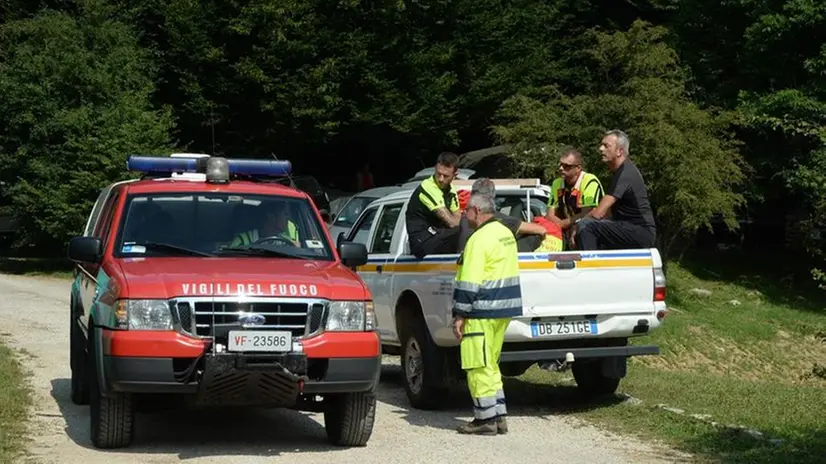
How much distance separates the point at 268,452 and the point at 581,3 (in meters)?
30.0

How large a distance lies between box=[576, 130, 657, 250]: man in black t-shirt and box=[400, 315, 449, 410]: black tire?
5.42 ft

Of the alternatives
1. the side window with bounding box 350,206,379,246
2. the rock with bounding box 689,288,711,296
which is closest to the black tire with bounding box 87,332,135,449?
the side window with bounding box 350,206,379,246

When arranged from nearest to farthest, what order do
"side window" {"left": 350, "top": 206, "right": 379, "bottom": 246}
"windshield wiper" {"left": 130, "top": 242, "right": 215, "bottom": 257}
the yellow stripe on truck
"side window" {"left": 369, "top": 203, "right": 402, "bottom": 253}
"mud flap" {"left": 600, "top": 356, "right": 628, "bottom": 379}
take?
"windshield wiper" {"left": 130, "top": 242, "right": 215, "bottom": 257}
the yellow stripe on truck
"mud flap" {"left": 600, "top": 356, "right": 628, "bottom": 379}
"side window" {"left": 369, "top": 203, "right": 402, "bottom": 253}
"side window" {"left": 350, "top": 206, "right": 379, "bottom": 246}

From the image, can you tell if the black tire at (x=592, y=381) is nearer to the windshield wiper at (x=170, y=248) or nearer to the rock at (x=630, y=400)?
the rock at (x=630, y=400)

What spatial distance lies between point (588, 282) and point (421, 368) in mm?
1830

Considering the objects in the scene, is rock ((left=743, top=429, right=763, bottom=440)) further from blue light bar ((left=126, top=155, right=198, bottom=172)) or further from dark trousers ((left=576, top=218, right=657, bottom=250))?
blue light bar ((left=126, top=155, right=198, bottom=172))

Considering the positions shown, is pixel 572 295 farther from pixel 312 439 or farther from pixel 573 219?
pixel 312 439

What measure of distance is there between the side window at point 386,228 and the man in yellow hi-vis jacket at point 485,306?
9.14 ft

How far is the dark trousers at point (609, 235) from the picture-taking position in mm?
11859

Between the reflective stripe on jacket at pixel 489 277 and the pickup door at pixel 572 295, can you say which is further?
the pickup door at pixel 572 295

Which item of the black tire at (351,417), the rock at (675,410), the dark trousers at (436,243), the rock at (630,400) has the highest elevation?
the dark trousers at (436,243)

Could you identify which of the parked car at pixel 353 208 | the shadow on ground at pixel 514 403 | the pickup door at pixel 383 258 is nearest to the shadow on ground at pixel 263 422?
the shadow on ground at pixel 514 403

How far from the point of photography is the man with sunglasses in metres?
12.3

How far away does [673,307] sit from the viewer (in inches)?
1104
